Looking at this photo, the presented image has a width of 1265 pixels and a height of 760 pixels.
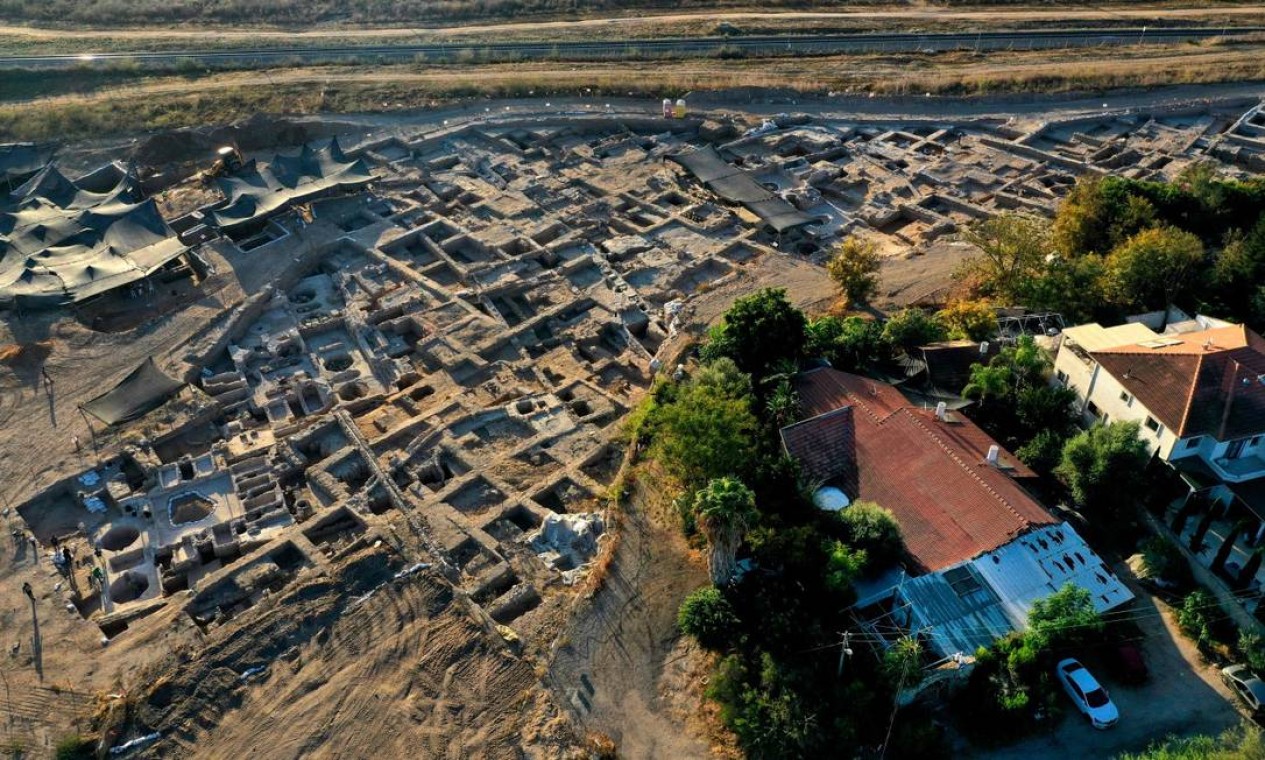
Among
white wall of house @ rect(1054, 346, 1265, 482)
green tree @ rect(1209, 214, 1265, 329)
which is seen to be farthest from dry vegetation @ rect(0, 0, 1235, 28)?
white wall of house @ rect(1054, 346, 1265, 482)

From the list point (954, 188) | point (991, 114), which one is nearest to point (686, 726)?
point (954, 188)

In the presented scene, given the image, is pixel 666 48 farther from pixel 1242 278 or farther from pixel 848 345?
pixel 1242 278

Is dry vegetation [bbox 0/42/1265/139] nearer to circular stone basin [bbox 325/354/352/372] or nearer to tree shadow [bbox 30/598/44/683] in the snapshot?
circular stone basin [bbox 325/354/352/372]

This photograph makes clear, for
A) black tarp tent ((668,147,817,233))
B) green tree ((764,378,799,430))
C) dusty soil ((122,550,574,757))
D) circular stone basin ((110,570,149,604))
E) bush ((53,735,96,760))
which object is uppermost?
black tarp tent ((668,147,817,233))

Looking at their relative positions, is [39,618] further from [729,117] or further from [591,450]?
[729,117]

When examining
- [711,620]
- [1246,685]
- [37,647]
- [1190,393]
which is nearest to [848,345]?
[1190,393]
